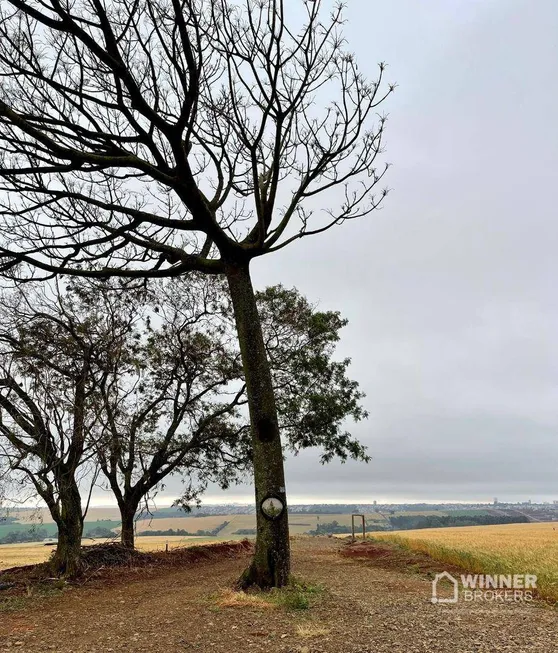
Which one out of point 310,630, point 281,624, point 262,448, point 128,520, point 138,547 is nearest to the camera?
point 310,630

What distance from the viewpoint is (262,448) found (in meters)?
8.52

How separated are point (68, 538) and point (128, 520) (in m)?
4.31

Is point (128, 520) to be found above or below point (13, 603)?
above

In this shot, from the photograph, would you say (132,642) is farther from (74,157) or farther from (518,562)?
(518,562)

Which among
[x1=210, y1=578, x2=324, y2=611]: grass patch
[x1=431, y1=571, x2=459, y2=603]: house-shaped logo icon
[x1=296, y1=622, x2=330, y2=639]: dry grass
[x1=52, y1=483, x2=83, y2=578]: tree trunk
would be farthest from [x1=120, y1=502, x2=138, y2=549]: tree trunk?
[x1=296, y1=622, x2=330, y2=639]: dry grass

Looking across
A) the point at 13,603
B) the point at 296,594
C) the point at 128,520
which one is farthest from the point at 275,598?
the point at 128,520

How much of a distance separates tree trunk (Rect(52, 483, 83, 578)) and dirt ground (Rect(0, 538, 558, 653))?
1.44 m

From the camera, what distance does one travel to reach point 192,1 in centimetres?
746

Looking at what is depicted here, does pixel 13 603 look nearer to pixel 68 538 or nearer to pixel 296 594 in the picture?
pixel 68 538

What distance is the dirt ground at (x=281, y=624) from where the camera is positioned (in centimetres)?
519

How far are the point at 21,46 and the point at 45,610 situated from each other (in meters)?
8.50

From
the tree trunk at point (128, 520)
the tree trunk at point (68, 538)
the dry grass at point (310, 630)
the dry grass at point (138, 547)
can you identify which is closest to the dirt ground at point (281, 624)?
the dry grass at point (310, 630)

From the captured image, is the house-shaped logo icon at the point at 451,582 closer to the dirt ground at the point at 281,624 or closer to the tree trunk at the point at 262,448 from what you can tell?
the dirt ground at the point at 281,624

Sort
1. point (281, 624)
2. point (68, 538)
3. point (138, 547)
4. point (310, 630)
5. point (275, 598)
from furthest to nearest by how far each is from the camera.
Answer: point (138, 547)
point (68, 538)
point (275, 598)
point (281, 624)
point (310, 630)
